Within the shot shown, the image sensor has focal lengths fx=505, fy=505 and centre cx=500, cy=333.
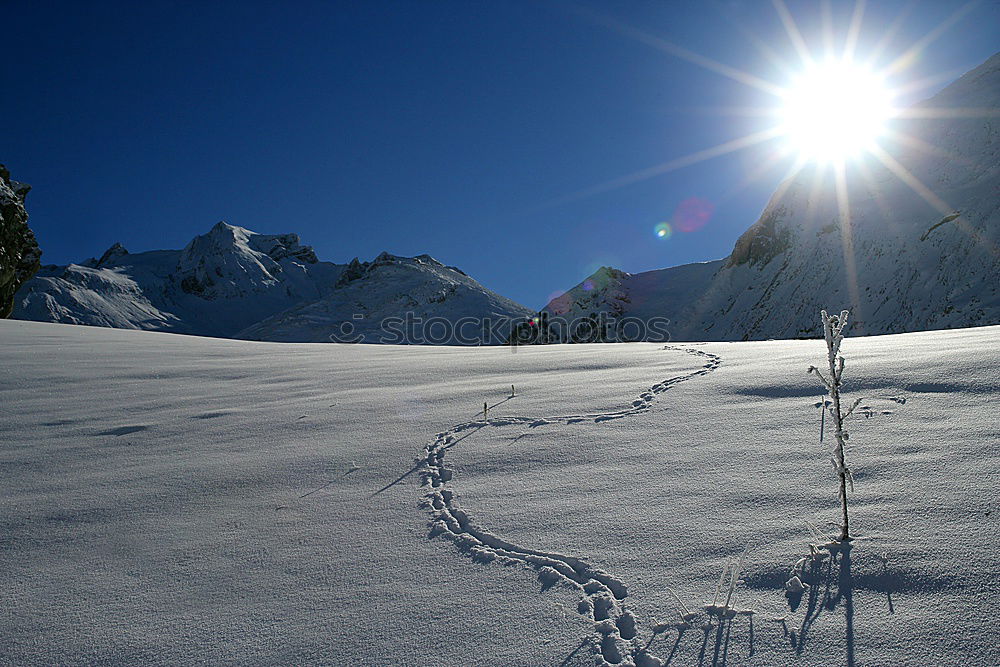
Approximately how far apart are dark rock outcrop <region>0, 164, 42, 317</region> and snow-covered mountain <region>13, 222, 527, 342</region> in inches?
1566

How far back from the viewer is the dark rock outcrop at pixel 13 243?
2552 centimetres

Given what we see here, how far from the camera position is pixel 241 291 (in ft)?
500

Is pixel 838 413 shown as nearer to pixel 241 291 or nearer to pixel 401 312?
pixel 401 312

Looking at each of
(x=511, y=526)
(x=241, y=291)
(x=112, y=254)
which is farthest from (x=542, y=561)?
(x=112, y=254)

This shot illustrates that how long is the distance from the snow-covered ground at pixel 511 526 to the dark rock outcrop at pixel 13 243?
30.3 meters

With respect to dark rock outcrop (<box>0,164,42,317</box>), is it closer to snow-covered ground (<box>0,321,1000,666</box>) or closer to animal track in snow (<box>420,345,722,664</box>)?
snow-covered ground (<box>0,321,1000,666</box>)

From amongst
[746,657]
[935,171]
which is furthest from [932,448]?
[935,171]

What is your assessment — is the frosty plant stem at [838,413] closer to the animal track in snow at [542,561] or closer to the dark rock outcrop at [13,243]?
the animal track in snow at [542,561]

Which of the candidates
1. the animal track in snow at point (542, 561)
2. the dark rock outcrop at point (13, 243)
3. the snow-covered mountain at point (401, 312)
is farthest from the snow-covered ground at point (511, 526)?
the snow-covered mountain at point (401, 312)

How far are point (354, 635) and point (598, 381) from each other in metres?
3.57

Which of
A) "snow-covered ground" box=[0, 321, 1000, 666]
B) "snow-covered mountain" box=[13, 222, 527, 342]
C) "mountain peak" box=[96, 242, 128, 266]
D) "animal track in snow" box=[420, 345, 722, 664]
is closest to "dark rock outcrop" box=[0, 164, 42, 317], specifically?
"snow-covered ground" box=[0, 321, 1000, 666]

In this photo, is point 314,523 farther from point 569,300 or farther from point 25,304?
point 25,304

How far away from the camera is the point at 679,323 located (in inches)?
1347

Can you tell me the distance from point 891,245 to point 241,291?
162 meters
